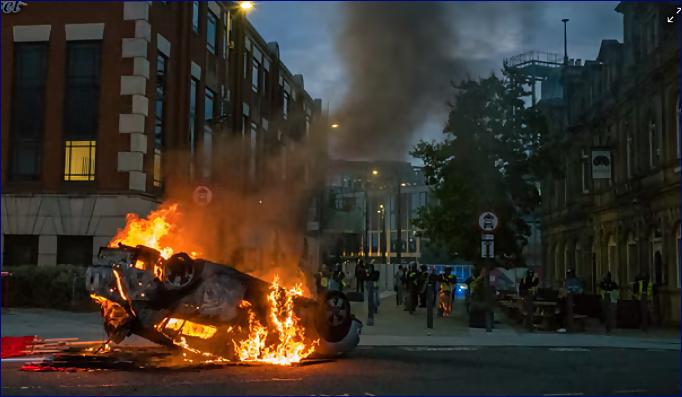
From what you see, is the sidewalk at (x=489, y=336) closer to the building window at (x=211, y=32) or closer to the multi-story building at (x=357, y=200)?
the multi-story building at (x=357, y=200)

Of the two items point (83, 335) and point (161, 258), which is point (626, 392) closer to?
point (161, 258)

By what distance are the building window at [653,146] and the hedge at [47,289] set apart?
1677cm

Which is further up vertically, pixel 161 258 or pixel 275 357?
pixel 161 258

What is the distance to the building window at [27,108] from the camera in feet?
71.9

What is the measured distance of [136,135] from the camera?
2120 cm

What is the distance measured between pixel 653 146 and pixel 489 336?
33.9 ft

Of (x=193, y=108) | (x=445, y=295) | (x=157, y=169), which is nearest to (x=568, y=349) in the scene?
(x=445, y=295)

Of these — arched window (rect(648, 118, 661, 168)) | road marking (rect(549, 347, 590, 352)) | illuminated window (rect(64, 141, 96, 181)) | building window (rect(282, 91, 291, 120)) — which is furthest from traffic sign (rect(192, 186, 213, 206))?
arched window (rect(648, 118, 661, 168))

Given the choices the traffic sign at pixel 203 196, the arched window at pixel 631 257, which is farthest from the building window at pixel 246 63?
the arched window at pixel 631 257

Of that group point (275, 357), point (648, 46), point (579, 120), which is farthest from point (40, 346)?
point (579, 120)

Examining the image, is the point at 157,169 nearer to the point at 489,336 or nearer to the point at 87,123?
the point at 87,123

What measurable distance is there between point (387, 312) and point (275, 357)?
11585mm

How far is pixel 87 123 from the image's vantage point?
21.9 m

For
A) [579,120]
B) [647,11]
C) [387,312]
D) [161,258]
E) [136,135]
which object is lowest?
[387,312]
